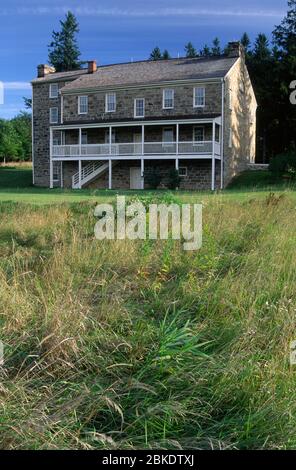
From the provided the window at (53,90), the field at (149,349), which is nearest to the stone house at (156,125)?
the window at (53,90)

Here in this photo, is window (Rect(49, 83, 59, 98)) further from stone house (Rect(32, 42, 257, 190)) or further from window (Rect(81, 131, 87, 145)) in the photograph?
window (Rect(81, 131, 87, 145))

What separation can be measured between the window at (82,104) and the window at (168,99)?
6461 millimetres

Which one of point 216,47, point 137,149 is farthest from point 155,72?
point 216,47

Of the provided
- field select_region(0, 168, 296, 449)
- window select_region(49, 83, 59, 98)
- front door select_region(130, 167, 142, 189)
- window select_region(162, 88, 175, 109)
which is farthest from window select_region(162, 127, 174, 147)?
field select_region(0, 168, 296, 449)

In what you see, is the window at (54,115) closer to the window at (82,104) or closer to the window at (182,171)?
the window at (82,104)

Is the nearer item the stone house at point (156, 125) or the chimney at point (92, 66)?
the stone house at point (156, 125)

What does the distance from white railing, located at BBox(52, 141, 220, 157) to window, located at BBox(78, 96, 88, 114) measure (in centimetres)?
391

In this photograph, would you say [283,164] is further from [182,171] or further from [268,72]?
[268,72]

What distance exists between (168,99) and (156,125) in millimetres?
1946

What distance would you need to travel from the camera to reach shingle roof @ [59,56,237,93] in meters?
33.7

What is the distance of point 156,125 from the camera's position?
114ft

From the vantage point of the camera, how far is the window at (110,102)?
36.5 metres
